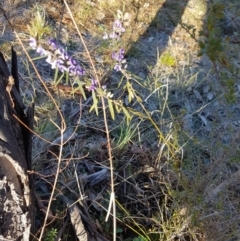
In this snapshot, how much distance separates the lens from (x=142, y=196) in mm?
2590

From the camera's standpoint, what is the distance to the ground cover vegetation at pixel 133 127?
2.06 meters

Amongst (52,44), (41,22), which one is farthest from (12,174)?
(41,22)

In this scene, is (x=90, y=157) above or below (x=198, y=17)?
below

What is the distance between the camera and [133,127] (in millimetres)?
3041

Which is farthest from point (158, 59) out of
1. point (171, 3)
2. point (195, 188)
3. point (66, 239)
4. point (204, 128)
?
point (66, 239)

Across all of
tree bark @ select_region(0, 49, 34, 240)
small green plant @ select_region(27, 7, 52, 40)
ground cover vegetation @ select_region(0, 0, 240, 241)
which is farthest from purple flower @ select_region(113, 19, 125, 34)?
small green plant @ select_region(27, 7, 52, 40)

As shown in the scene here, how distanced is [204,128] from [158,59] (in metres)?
0.70

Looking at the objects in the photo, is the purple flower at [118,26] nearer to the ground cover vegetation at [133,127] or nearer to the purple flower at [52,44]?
the ground cover vegetation at [133,127]

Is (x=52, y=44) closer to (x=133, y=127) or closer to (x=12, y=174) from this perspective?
(x=12, y=174)

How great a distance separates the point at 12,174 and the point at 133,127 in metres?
1.35

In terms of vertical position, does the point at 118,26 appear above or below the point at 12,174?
above

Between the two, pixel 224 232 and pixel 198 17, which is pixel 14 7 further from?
pixel 224 232

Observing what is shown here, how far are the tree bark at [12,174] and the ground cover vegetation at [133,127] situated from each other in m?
0.10

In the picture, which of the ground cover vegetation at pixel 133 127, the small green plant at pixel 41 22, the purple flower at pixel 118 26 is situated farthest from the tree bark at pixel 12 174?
the small green plant at pixel 41 22
